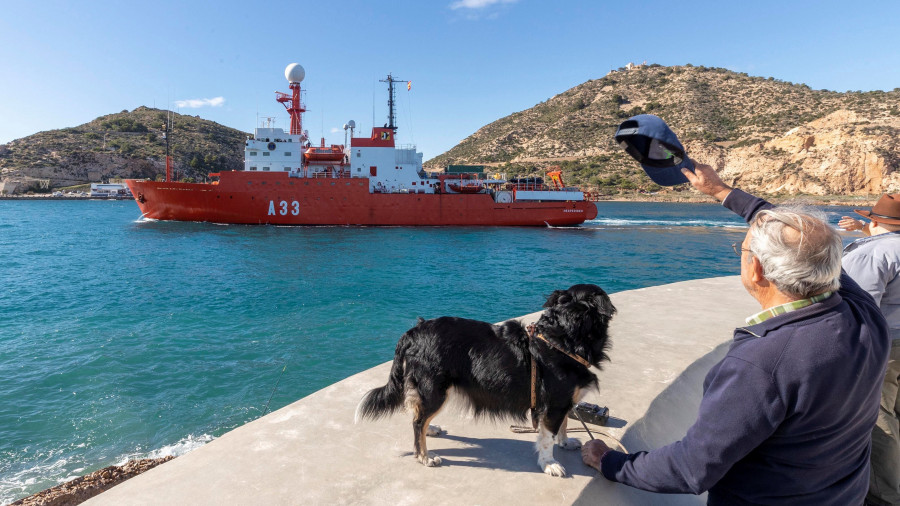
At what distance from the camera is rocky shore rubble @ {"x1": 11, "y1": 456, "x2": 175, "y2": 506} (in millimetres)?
3193

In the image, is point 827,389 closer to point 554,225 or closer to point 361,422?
point 361,422

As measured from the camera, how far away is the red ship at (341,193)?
29000mm

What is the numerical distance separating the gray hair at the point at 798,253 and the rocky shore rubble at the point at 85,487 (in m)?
4.28

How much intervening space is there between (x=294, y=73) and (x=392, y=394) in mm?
33992

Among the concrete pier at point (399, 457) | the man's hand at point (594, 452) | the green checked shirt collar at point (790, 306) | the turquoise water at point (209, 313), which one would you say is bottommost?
the turquoise water at point (209, 313)

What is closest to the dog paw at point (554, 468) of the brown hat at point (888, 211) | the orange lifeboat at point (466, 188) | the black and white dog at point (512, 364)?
the black and white dog at point (512, 364)

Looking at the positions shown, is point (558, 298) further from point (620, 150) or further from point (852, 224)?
point (620, 150)

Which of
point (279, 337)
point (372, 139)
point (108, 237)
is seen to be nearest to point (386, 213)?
point (372, 139)

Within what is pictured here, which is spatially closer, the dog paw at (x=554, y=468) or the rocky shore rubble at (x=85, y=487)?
the dog paw at (x=554, y=468)

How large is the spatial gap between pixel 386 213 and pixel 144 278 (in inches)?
693

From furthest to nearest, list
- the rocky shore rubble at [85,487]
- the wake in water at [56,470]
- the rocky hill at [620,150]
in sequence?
1. the rocky hill at [620,150]
2. the wake in water at [56,470]
3. the rocky shore rubble at [85,487]

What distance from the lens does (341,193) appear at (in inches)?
1157

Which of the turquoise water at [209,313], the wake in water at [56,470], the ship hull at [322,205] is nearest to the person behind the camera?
the wake in water at [56,470]

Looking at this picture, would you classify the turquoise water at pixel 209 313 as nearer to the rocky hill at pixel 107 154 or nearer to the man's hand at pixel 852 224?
the man's hand at pixel 852 224
